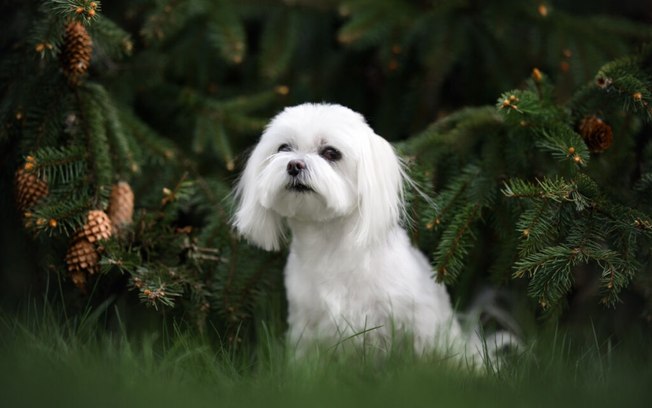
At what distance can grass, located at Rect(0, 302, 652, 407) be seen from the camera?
182cm

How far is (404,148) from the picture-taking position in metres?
2.65

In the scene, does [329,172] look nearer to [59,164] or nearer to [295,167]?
[295,167]

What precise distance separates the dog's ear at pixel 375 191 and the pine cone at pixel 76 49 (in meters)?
1.00

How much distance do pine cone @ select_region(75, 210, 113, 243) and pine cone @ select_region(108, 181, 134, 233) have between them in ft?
0.38

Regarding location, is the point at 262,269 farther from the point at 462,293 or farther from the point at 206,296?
the point at 462,293

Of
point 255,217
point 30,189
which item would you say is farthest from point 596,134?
point 30,189

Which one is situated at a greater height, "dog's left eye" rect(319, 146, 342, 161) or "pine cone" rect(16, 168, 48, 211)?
"dog's left eye" rect(319, 146, 342, 161)

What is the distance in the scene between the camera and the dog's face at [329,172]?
2229 mm

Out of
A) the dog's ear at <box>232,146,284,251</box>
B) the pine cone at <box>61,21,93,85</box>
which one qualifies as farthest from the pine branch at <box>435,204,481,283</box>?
the pine cone at <box>61,21,93,85</box>

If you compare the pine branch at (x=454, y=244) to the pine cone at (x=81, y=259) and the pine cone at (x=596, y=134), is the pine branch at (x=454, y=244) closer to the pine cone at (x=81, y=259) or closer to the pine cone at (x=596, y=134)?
the pine cone at (x=596, y=134)

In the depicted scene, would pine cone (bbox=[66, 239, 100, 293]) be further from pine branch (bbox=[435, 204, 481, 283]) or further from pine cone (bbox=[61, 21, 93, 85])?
pine branch (bbox=[435, 204, 481, 283])

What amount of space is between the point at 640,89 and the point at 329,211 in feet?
3.43

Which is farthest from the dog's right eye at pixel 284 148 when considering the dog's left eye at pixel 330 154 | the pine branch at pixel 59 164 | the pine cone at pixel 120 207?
the pine branch at pixel 59 164

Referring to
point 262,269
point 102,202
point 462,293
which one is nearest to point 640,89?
point 462,293
